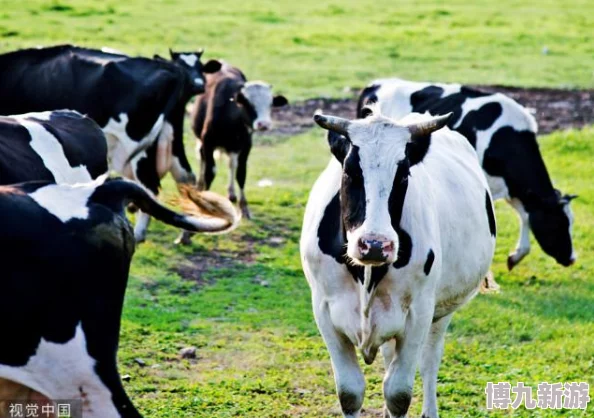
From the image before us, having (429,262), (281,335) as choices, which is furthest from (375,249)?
(281,335)

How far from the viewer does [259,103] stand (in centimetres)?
1422

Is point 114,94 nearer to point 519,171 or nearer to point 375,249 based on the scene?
point 519,171

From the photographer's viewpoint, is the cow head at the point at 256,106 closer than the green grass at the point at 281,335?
No

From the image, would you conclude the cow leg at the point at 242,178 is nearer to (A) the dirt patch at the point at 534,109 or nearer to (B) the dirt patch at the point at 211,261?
(B) the dirt patch at the point at 211,261

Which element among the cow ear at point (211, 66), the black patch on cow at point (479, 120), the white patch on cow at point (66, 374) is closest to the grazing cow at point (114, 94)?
the cow ear at point (211, 66)

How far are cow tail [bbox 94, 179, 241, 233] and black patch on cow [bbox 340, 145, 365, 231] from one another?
69 cm

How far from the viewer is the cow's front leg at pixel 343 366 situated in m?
6.75

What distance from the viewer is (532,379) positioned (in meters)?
8.59

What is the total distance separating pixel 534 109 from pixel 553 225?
786cm

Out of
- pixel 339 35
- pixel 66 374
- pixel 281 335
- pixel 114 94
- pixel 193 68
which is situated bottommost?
pixel 66 374

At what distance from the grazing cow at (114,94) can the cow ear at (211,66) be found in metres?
1.97

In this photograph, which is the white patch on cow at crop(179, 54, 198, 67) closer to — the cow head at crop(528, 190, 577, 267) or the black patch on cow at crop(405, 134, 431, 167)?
the cow head at crop(528, 190, 577, 267)

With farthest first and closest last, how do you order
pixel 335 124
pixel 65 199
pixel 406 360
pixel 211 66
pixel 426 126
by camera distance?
pixel 211 66, pixel 406 360, pixel 426 126, pixel 335 124, pixel 65 199

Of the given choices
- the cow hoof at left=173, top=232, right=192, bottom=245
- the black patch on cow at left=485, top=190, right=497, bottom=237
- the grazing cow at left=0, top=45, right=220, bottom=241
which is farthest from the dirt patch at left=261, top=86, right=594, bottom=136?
the black patch on cow at left=485, top=190, right=497, bottom=237
